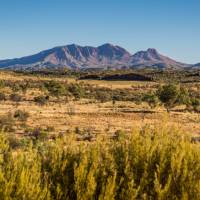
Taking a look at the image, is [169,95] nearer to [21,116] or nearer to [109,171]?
[21,116]

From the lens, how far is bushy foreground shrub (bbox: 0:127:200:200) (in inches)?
354

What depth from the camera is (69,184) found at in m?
9.91

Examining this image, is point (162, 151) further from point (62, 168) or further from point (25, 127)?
point (25, 127)

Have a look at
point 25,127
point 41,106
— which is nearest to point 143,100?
point 41,106

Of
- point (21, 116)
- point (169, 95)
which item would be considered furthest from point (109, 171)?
point (169, 95)

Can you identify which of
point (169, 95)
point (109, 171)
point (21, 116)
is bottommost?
point (21, 116)

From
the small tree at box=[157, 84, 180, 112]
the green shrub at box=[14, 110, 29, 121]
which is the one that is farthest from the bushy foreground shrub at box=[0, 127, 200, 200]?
the small tree at box=[157, 84, 180, 112]

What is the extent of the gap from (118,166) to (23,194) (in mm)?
2427

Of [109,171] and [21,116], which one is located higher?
[109,171]

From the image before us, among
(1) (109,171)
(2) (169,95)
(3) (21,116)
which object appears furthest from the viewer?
(2) (169,95)

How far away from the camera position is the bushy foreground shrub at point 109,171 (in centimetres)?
899

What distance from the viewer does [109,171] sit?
33.6ft

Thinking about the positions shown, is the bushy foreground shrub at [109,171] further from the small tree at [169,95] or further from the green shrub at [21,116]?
the small tree at [169,95]

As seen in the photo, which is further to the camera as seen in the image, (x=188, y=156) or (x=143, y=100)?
(x=143, y=100)
